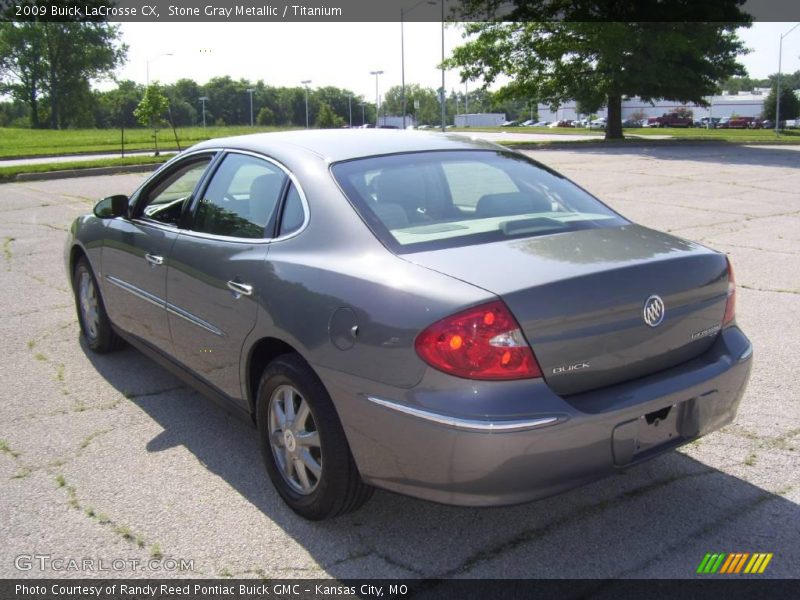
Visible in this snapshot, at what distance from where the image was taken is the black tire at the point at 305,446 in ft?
9.92

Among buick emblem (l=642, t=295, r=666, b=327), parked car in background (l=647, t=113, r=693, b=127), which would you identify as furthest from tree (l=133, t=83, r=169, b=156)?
parked car in background (l=647, t=113, r=693, b=127)

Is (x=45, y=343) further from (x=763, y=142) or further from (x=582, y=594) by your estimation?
(x=763, y=142)

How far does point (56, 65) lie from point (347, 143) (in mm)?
87435

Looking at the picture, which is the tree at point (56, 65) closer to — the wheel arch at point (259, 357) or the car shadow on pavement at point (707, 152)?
the car shadow on pavement at point (707, 152)

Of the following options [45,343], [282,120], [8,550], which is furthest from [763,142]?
[282,120]

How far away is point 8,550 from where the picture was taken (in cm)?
309

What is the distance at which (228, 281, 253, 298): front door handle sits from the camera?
11.2 feet

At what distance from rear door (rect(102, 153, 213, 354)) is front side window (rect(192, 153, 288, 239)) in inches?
9.0

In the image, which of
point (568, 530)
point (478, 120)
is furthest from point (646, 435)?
point (478, 120)

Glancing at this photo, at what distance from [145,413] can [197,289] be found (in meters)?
1.06

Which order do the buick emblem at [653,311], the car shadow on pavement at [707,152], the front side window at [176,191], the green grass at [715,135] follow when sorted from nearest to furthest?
the buick emblem at [653,311], the front side window at [176,191], the car shadow on pavement at [707,152], the green grass at [715,135]

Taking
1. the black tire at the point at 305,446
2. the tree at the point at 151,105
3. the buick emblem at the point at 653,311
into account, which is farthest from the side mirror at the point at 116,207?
the tree at the point at 151,105

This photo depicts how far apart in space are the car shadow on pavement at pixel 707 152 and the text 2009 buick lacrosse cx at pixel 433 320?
60.9 ft

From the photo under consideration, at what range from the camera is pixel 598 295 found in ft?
9.18
